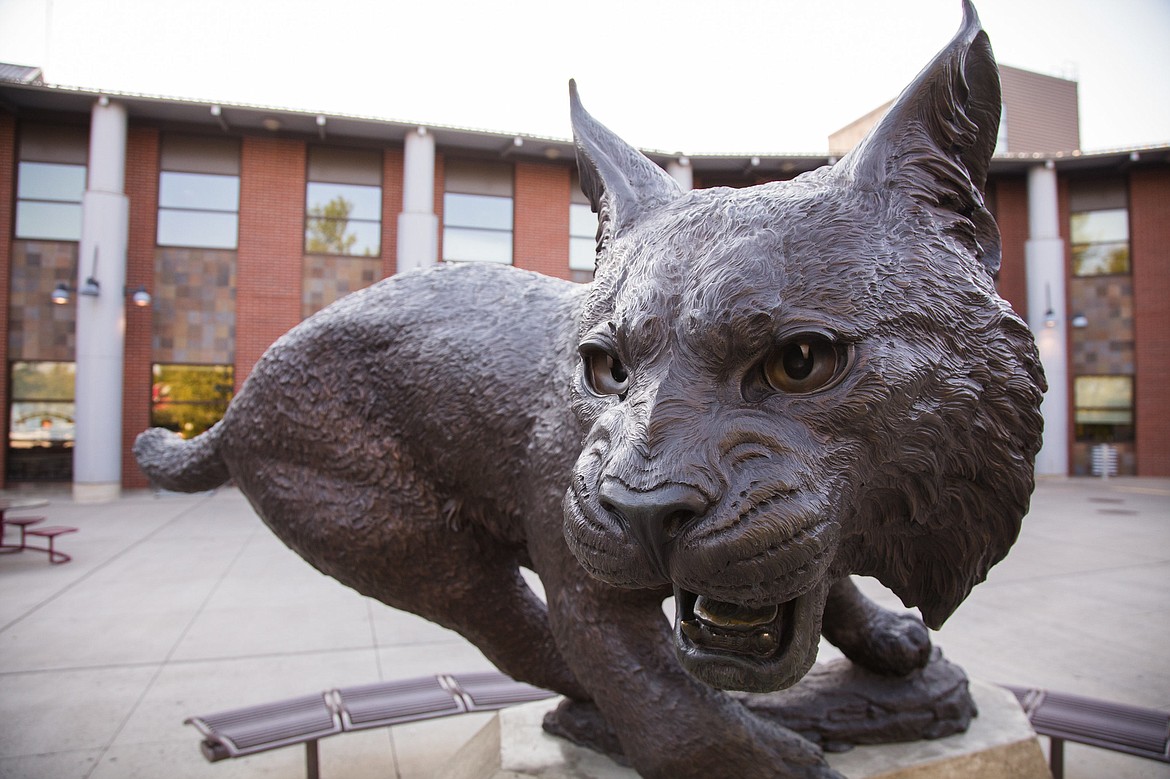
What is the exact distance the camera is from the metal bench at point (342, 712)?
291 cm

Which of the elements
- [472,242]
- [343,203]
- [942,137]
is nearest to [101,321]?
[343,203]

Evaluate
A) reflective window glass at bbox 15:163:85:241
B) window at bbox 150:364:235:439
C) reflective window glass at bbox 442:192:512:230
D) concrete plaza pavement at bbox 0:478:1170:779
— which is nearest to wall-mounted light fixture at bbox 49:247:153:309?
reflective window glass at bbox 15:163:85:241

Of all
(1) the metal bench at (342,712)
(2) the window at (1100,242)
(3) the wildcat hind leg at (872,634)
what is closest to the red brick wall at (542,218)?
(1) the metal bench at (342,712)

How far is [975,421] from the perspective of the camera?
126 centimetres

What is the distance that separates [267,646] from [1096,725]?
4663mm

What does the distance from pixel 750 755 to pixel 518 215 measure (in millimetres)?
13349

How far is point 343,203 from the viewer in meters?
13.8

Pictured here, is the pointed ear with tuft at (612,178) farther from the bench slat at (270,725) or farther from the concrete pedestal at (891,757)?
the bench slat at (270,725)

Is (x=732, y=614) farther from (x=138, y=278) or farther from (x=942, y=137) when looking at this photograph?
(x=138, y=278)

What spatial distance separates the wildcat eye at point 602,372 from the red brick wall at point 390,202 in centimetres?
1319

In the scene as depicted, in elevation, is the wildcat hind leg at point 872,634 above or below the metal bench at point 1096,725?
above

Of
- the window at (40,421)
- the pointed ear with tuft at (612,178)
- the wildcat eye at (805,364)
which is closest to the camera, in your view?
the wildcat eye at (805,364)

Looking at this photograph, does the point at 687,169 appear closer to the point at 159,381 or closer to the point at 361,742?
the point at 361,742

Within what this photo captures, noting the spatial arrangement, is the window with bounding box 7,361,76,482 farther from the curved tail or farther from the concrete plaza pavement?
the curved tail
